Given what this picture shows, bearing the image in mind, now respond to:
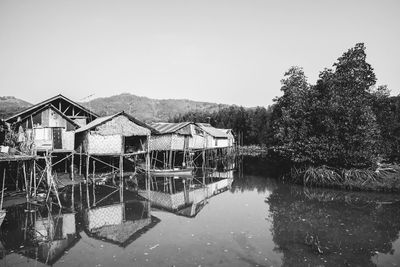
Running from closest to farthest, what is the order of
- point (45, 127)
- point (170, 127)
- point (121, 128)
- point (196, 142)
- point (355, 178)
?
point (355, 178)
point (45, 127)
point (121, 128)
point (170, 127)
point (196, 142)

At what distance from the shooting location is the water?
388 inches

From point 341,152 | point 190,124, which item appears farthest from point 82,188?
point 341,152

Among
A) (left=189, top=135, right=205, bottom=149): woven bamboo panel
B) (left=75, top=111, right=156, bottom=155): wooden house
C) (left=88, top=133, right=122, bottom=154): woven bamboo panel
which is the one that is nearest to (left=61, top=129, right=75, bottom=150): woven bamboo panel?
(left=75, top=111, right=156, bottom=155): wooden house

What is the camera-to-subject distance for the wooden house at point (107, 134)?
23094 mm

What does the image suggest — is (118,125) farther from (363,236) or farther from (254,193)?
(363,236)

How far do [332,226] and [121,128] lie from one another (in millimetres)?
18215

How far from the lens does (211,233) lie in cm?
1253

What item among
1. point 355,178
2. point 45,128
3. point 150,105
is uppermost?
point 150,105

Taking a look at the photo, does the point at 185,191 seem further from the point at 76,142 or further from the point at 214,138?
the point at 214,138

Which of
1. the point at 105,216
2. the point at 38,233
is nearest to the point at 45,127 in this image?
the point at 105,216

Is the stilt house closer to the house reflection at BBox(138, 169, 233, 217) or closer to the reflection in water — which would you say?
the house reflection at BBox(138, 169, 233, 217)

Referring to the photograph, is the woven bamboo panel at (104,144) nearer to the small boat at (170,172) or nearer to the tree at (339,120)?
the small boat at (170,172)

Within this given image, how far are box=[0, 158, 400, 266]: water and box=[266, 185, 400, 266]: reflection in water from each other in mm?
39

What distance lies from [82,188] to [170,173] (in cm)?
897
